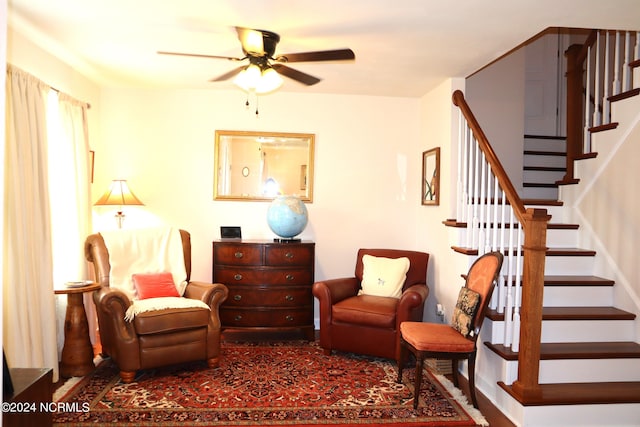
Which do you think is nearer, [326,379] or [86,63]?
[326,379]

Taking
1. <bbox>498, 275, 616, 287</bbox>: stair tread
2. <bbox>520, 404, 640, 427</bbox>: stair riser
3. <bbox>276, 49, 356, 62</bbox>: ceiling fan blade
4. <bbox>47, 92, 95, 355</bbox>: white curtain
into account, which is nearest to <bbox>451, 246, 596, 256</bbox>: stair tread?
<bbox>498, 275, 616, 287</bbox>: stair tread

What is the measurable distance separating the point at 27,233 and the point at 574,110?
4.67 meters

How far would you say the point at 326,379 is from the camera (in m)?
3.51

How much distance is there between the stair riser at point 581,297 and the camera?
3.53 m

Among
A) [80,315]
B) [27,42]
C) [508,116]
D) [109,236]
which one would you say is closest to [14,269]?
[80,315]

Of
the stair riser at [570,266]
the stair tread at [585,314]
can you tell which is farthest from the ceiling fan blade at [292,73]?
the stair riser at [570,266]

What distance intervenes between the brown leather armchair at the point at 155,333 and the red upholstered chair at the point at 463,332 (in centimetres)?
157

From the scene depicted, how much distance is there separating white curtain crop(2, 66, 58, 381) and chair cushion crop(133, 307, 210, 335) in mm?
660

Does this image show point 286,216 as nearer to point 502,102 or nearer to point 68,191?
point 68,191

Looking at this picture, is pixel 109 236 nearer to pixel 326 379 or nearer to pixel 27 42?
pixel 27 42

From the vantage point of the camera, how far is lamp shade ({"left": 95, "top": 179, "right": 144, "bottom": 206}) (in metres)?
4.29

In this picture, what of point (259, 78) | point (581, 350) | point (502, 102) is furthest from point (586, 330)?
point (259, 78)

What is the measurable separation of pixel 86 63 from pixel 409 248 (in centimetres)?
368

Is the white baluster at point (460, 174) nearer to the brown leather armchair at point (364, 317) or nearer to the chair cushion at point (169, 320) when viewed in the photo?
the brown leather armchair at point (364, 317)
